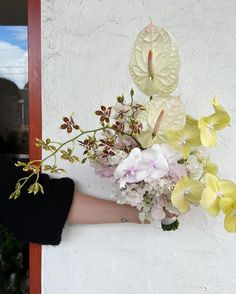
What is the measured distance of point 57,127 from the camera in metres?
1.31

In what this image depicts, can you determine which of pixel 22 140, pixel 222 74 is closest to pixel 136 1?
pixel 222 74

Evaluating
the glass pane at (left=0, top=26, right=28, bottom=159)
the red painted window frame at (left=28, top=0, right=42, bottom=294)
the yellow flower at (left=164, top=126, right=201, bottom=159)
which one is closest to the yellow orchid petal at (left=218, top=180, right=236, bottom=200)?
the yellow flower at (left=164, top=126, right=201, bottom=159)

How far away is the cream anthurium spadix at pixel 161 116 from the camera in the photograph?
2.91 ft

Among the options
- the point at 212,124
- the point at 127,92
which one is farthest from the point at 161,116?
the point at 127,92

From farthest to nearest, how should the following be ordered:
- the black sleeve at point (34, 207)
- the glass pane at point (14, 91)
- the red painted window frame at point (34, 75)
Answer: the glass pane at point (14, 91) < the red painted window frame at point (34, 75) < the black sleeve at point (34, 207)

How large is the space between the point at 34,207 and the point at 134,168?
0.45 m

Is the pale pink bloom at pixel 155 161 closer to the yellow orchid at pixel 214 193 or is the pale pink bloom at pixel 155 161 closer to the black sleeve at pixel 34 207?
the yellow orchid at pixel 214 193

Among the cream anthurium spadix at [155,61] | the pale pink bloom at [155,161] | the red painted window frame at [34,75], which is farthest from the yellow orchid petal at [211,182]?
the red painted window frame at [34,75]

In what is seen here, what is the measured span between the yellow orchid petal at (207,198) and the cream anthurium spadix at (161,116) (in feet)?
0.50

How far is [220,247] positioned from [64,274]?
0.52 m

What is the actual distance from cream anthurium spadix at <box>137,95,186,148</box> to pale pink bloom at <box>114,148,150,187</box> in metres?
0.07

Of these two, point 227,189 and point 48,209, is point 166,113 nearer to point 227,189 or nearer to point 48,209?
point 227,189

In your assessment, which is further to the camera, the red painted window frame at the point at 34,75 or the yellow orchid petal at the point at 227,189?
the red painted window frame at the point at 34,75

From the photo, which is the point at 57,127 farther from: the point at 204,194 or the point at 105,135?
the point at 204,194
